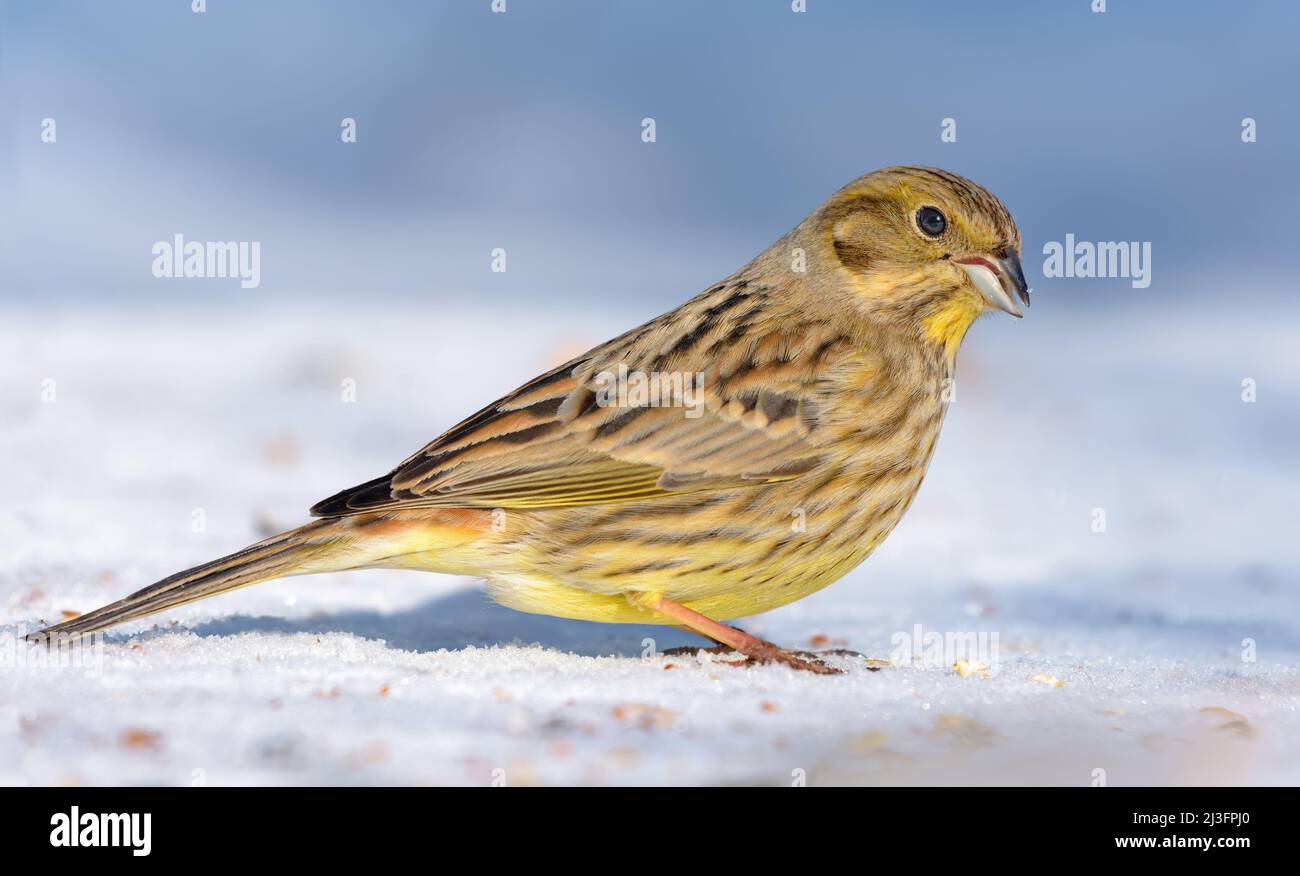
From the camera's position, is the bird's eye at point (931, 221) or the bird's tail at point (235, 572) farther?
the bird's eye at point (931, 221)

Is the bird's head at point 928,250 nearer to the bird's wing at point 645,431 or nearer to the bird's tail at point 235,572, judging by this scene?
the bird's wing at point 645,431

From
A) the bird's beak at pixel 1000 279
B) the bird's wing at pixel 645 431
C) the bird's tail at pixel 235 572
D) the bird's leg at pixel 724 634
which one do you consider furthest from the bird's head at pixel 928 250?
the bird's tail at pixel 235 572

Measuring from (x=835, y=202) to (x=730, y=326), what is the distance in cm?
69

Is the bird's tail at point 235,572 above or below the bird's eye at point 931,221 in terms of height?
below

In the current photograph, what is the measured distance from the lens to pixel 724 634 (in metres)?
4.73

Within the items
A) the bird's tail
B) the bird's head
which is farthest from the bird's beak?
the bird's tail

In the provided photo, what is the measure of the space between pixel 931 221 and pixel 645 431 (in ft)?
4.36

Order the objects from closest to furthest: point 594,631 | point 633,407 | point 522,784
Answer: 1. point 522,784
2. point 633,407
3. point 594,631

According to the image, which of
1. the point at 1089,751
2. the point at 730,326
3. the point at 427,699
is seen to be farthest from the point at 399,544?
the point at 1089,751

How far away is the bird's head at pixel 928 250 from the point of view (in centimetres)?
489

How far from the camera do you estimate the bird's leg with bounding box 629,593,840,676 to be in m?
4.69

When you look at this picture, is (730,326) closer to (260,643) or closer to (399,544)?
(399,544)

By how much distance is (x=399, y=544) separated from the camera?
15.4 ft

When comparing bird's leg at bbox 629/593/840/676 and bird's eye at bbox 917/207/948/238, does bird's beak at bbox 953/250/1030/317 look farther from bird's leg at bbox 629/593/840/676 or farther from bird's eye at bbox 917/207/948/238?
bird's leg at bbox 629/593/840/676
